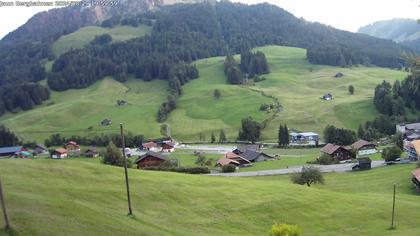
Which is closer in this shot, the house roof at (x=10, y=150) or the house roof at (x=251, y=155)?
the house roof at (x=251, y=155)

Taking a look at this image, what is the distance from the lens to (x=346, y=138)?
126 m

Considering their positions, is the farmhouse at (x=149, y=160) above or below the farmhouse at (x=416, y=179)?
below

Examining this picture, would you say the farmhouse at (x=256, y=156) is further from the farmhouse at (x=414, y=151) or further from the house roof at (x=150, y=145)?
the house roof at (x=150, y=145)

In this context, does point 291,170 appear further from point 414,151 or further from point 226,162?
point 414,151

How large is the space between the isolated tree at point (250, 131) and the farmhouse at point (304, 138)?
10.9m

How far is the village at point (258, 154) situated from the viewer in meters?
94.1

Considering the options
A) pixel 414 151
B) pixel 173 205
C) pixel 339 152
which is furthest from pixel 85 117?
pixel 173 205

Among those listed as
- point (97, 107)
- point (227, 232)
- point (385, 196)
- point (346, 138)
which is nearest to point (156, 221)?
point (227, 232)

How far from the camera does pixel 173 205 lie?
47281 millimetres

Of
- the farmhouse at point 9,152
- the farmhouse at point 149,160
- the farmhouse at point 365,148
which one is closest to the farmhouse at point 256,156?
the farmhouse at point 365,148

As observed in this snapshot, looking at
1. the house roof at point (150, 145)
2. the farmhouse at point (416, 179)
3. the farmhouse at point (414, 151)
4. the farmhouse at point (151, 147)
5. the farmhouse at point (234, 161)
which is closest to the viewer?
the farmhouse at point (416, 179)

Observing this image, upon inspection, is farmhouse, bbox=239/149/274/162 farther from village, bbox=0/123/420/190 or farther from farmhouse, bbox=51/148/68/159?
farmhouse, bbox=51/148/68/159

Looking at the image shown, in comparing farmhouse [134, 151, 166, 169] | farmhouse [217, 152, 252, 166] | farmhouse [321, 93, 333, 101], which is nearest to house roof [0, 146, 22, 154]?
farmhouse [134, 151, 166, 169]

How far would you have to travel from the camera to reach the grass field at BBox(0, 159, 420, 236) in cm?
3372
